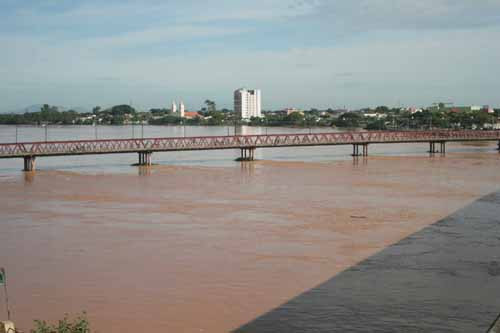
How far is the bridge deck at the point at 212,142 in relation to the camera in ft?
150

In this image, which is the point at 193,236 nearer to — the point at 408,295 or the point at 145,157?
the point at 408,295

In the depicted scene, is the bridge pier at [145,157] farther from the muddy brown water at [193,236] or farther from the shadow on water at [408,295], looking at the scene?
the shadow on water at [408,295]

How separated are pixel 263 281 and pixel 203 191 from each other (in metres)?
18.7

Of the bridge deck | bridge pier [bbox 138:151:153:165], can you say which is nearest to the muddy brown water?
the bridge deck

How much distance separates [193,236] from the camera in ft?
67.9

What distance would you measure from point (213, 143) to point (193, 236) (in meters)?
32.7

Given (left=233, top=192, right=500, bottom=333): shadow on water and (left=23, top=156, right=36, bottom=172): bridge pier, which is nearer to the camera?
(left=233, top=192, right=500, bottom=333): shadow on water

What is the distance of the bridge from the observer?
45.2 meters

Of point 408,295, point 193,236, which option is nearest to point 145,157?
point 193,236

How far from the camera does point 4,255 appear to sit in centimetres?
1802

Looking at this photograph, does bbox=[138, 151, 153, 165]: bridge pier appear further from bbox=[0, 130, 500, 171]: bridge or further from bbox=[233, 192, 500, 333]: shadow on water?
bbox=[233, 192, 500, 333]: shadow on water

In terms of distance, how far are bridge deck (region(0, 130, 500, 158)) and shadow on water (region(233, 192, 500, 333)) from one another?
32028 millimetres

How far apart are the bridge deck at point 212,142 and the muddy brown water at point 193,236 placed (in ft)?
14.0

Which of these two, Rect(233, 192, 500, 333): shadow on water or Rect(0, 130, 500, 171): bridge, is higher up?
Rect(0, 130, 500, 171): bridge
